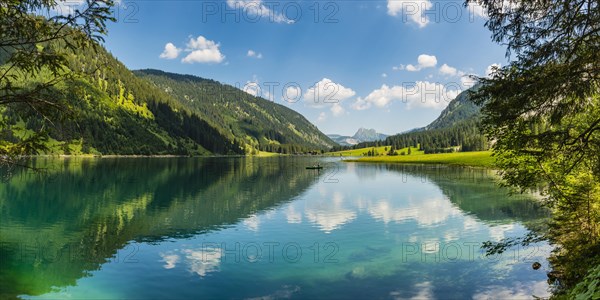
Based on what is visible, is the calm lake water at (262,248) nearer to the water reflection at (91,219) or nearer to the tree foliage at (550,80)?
the water reflection at (91,219)

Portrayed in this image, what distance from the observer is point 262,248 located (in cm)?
3109

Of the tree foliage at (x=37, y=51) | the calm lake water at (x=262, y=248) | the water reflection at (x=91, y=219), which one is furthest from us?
the water reflection at (x=91, y=219)

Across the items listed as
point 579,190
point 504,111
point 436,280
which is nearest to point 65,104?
point 504,111

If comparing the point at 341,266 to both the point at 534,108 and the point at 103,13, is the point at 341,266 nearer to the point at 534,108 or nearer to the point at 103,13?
the point at 534,108

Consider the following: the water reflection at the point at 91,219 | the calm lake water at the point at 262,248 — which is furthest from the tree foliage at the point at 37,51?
the calm lake water at the point at 262,248

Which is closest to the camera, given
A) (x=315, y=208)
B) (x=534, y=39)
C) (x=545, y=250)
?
(x=534, y=39)

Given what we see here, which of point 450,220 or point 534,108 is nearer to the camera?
point 534,108

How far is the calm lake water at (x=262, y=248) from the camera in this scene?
869 inches

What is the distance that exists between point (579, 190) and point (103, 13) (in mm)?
24341

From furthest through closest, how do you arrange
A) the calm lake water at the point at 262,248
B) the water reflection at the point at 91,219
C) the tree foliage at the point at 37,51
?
the water reflection at the point at 91,219
the calm lake water at the point at 262,248
the tree foliage at the point at 37,51

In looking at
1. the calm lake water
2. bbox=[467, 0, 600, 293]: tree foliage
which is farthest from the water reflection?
bbox=[467, 0, 600, 293]: tree foliage

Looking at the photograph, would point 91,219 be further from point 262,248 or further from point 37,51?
point 37,51

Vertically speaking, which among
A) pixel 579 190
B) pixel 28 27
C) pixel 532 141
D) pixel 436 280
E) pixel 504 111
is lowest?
pixel 436 280

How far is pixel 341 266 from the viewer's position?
26031 millimetres
